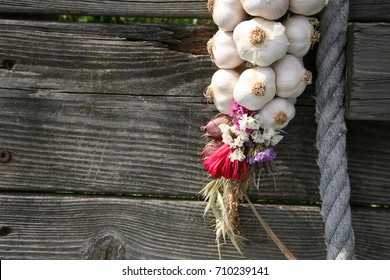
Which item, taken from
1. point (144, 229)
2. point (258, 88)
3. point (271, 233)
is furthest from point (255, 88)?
point (144, 229)

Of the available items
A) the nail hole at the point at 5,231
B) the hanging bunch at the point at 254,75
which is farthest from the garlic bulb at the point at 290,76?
the nail hole at the point at 5,231

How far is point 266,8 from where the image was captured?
1.29 meters

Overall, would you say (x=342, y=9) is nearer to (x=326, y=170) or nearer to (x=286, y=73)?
(x=286, y=73)

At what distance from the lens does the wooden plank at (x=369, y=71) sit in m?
1.40

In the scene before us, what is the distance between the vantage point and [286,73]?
Result: 4.38ft

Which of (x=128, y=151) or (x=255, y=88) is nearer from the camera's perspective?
(x=255, y=88)

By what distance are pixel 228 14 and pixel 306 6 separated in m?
0.17

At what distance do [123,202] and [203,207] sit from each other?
21 centimetres

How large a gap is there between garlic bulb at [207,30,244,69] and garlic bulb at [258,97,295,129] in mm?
118

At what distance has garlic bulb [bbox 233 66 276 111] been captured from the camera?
1316 mm

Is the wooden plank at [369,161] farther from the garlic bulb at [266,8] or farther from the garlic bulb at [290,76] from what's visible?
the garlic bulb at [266,8]

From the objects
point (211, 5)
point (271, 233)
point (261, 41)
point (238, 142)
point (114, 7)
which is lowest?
point (271, 233)

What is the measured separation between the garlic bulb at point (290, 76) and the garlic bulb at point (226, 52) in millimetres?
86

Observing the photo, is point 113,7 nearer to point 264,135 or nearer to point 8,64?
point 8,64
